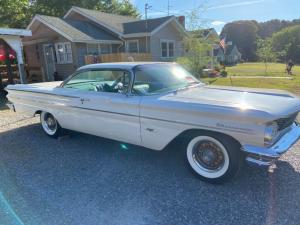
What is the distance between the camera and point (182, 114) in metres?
3.61

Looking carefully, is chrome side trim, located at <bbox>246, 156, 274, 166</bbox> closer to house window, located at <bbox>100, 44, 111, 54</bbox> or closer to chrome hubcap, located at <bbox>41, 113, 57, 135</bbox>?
chrome hubcap, located at <bbox>41, 113, 57, 135</bbox>

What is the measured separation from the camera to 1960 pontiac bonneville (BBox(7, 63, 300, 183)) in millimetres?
3197

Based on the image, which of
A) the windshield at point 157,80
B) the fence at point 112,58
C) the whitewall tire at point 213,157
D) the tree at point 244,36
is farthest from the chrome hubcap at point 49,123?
the tree at point 244,36

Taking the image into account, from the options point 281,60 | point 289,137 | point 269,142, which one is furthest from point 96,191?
point 281,60

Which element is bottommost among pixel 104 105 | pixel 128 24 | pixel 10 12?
pixel 104 105

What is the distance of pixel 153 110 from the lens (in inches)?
152

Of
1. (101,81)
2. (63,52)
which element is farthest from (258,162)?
(63,52)

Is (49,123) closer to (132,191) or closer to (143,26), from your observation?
(132,191)

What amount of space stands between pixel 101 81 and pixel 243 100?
2848 millimetres

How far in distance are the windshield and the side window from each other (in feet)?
0.66

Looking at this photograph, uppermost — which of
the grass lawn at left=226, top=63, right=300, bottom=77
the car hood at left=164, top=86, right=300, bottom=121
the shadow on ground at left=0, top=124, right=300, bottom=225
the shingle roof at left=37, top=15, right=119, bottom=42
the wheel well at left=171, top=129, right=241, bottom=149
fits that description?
the shingle roof at left=37, top=15, right=119, bottom=42

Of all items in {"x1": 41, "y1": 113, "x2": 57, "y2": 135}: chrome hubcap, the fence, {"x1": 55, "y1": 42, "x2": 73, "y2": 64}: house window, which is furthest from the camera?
{"x1": 55, "y1": 42, "x2": 73, "y2": 64}: house window

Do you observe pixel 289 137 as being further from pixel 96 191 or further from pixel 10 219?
pixel 10 219

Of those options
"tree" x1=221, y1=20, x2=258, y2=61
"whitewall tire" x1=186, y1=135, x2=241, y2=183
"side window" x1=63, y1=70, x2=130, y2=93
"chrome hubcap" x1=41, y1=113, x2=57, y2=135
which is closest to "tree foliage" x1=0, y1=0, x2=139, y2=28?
"chrome hubcap" x1=41, y1=113, x2=57, y2=135
